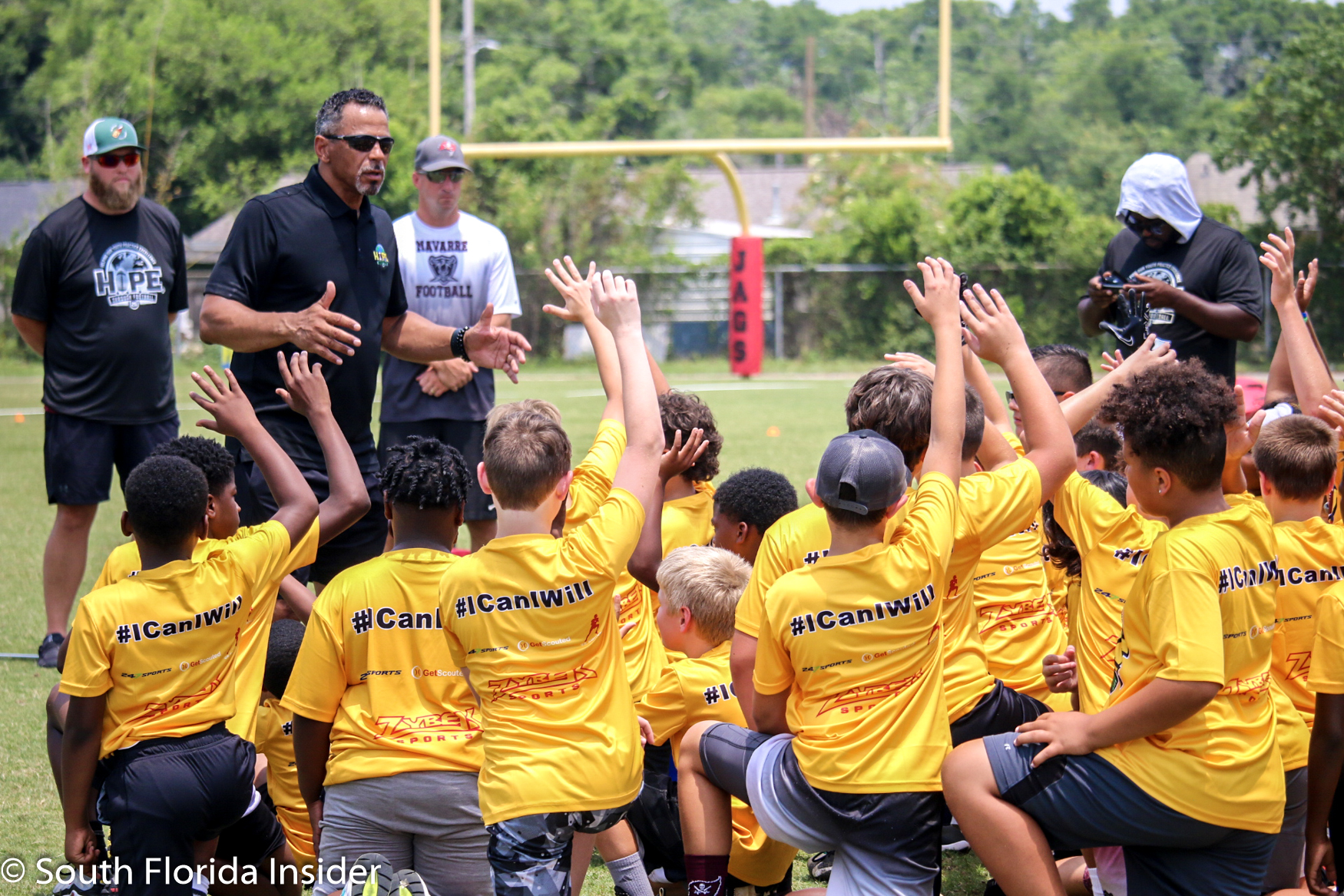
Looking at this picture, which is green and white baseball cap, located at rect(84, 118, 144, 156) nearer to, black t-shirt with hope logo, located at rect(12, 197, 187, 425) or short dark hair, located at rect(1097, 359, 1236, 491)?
black t-shirt with hope logo, located at rect(12, 197, 187, 425)

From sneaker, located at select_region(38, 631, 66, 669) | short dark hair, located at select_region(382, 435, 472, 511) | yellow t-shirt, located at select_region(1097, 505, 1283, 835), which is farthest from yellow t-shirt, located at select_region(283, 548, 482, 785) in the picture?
sneaker, located at select_region(38, 631, 66, 669)

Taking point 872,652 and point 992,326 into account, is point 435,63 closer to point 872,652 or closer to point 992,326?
point 992,326

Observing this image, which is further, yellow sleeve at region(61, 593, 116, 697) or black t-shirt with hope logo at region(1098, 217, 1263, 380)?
black t-shirt with hope logo at region(1098, 217, 1263, 380)

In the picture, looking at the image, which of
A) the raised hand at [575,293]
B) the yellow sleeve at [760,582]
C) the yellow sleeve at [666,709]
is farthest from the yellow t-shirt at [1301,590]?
the raised hand at [575,293]

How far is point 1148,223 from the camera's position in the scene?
5.55 meters

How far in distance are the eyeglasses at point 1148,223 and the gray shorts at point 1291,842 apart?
304cm

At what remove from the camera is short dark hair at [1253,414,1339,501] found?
11.0ft

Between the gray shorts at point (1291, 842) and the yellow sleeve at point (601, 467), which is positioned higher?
the yellow sleeve at point (601, 467)

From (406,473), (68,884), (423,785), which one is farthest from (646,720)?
(68,884)

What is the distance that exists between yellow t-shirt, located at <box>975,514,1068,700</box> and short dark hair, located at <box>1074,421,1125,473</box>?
0.87 metres

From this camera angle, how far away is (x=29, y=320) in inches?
234

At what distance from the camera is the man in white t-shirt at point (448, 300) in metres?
5.93

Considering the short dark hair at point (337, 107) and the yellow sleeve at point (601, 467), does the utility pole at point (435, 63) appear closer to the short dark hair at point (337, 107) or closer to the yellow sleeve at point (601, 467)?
the short dark hair at point (337, 107)

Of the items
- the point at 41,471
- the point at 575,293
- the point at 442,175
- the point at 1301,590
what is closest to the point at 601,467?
the point at 575,293
